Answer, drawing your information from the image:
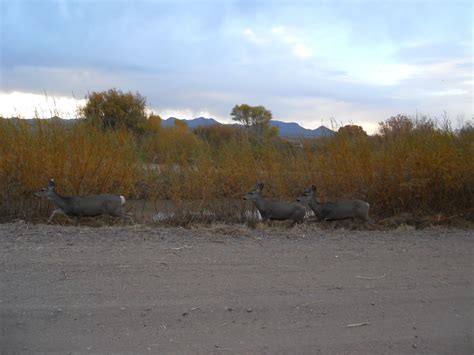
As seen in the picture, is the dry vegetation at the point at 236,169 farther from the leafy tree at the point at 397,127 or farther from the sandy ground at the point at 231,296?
the sandy ground at the point at 231,296

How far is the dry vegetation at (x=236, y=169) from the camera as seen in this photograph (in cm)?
1305

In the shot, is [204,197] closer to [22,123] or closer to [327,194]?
[327,194]

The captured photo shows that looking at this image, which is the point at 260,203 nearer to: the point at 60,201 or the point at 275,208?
the point at 275,208

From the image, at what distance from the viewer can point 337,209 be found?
13.2 meters

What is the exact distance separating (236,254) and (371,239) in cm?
344

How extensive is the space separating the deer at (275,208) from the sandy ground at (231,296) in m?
3.99

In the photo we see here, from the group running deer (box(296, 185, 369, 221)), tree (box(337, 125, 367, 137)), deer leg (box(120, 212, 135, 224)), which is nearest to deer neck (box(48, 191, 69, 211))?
deer leg (box(120, 212, 135, 224))

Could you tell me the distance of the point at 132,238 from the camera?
31.2 feet

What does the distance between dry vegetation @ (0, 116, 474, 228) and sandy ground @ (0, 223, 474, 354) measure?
428 centimetres

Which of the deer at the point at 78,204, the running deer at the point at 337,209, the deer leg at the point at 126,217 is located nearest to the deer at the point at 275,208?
the running deer at the point at 337,209

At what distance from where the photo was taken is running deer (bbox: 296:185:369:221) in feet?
42.6

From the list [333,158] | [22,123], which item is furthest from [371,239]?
[22,123]

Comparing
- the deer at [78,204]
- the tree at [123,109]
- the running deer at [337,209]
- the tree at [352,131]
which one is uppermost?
the tree at [123,109]

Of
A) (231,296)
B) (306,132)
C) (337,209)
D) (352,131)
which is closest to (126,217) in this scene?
(337,209)
